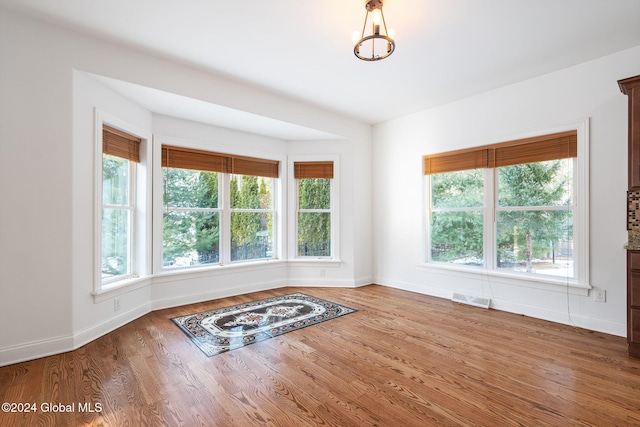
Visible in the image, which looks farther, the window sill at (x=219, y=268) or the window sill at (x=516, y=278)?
the window sill at (x=219, y=268)

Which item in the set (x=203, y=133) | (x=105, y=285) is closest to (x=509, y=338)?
(x=105, y=285)

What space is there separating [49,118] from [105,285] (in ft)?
5.62

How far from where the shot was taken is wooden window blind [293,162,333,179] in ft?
17.5

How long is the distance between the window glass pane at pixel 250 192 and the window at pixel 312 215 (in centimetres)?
51

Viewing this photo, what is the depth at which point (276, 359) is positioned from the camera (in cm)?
260

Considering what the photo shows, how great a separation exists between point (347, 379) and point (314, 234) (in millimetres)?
3223

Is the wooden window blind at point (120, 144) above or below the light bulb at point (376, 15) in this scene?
below

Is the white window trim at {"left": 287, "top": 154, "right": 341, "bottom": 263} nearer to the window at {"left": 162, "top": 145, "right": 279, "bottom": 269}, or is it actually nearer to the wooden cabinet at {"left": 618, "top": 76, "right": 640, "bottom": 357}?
the window at {"left": 162, "top": 145, "right": 279, "bottom": 269}

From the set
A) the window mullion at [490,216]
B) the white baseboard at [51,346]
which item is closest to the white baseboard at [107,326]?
the white baseboard at [51,346]

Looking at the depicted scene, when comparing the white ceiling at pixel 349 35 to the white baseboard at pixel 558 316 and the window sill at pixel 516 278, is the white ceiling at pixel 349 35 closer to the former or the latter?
the window sill at pixel 516 278

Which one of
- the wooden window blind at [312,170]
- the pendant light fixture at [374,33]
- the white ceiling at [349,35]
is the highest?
the white ceiling at [349,35]

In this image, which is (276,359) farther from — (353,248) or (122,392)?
→ (353,248)

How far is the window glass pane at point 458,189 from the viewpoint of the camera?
4.34m

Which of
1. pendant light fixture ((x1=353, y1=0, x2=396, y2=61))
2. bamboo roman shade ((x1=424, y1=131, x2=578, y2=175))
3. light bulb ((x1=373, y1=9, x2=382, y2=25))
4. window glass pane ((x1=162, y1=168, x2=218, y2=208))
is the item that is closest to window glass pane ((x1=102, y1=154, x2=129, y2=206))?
window glass pane ((x1=162, y1=168, x2=218, y2=208))
